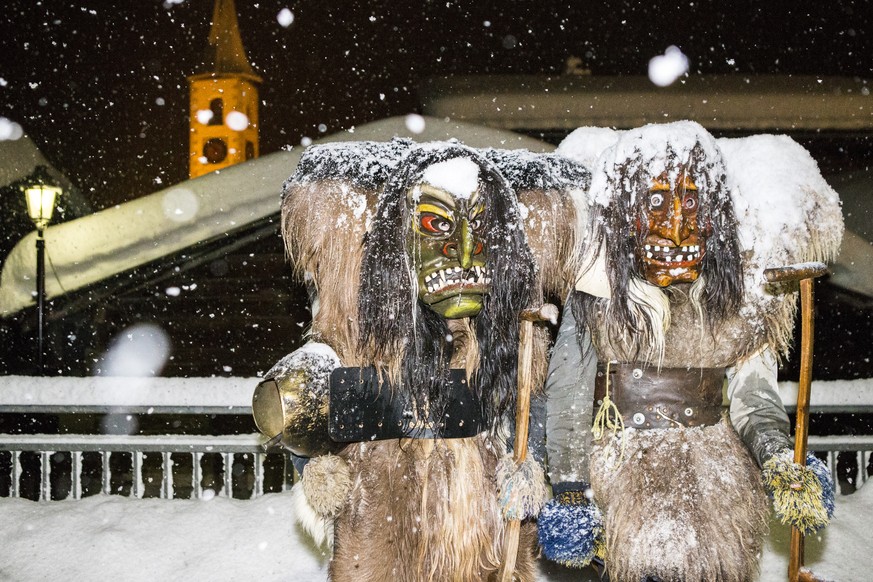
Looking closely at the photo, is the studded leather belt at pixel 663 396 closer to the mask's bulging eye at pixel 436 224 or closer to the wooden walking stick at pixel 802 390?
the wooden walking stick at pixel 802 390

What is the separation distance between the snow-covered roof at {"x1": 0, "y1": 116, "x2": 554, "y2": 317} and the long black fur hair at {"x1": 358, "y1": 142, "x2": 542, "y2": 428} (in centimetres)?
282

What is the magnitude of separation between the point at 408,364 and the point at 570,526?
70cm

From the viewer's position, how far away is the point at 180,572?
3.85 m

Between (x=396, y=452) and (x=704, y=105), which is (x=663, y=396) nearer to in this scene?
(x=396, y=452)

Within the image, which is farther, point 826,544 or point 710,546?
point 826,544

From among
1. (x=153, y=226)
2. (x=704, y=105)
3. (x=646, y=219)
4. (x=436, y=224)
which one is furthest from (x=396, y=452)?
(x=704, y=105)

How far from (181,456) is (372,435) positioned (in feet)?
15.1

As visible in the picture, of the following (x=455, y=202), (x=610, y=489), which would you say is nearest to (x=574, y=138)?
(x=455, y=202)

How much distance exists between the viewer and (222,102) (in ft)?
110

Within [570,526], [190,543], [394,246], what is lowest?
[190,543]

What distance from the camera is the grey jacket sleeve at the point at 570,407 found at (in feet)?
7.59

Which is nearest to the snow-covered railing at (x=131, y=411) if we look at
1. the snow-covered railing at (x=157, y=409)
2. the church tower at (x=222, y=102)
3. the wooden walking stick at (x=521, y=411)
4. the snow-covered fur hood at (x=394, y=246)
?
the snow-covered railing at (x=157, y=409)

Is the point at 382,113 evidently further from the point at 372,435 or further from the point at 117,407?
the point at 372,435

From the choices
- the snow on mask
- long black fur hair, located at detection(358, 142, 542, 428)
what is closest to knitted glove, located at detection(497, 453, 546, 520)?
long black fur hair, located at detection(358, 142, 542, 428)
